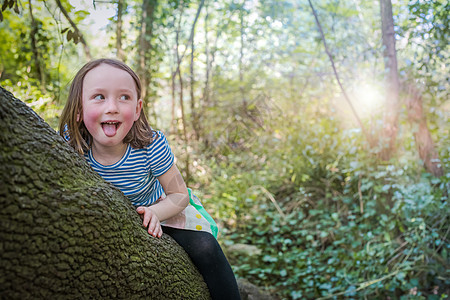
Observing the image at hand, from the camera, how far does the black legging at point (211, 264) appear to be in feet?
4.73

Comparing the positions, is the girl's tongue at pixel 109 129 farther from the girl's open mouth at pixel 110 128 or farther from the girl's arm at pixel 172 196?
the girl's arm at pixel 172 196

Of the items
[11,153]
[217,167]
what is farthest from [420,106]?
[11,153]

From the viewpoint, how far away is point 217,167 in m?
5.32

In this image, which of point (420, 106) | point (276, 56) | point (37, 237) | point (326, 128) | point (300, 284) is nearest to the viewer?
point (37, 237)

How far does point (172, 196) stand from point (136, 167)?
0.17 metres

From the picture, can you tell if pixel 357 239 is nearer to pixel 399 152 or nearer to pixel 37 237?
pixel 399 152

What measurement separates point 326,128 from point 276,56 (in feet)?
10.6

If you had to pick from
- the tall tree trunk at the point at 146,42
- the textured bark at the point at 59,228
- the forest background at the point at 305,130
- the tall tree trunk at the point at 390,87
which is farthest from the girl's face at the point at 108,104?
the tall tree trunk at the point at 146,42

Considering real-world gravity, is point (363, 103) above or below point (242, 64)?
below

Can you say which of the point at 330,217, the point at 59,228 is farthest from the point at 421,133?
the point at 59,228

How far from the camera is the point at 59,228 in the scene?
3.00 feet

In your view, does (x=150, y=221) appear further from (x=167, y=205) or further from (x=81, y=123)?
(x=81, y=123)

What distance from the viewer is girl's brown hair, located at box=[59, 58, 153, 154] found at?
1.41 m

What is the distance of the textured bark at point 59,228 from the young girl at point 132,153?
0.69ft
